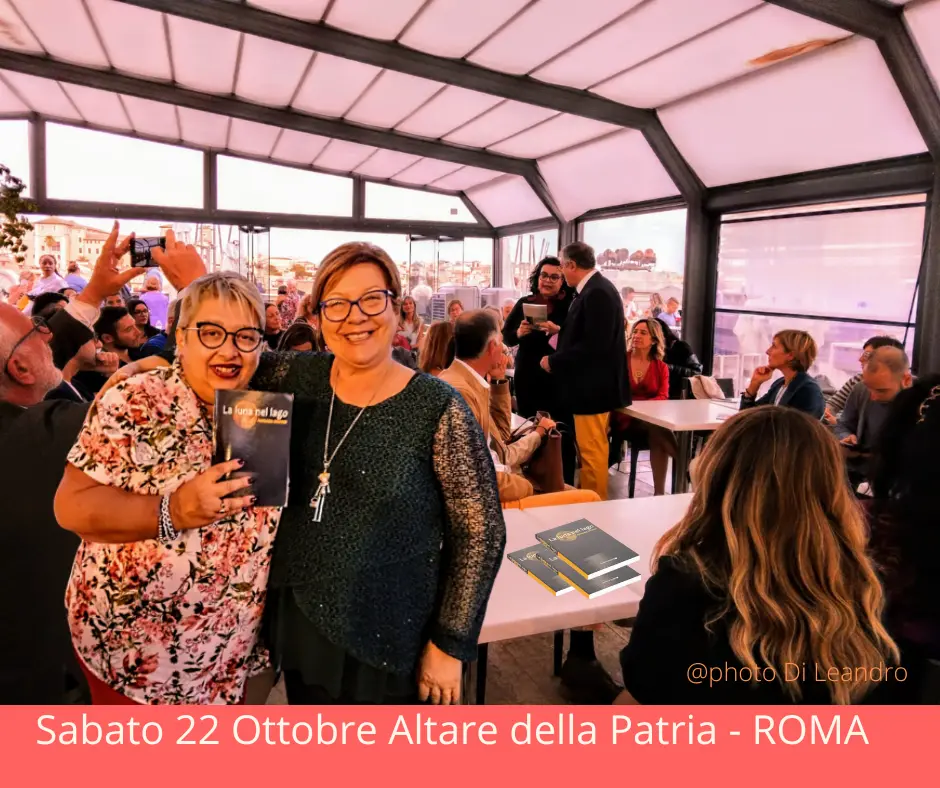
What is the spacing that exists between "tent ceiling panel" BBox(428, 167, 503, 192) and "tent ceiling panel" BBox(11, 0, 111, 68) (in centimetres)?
491

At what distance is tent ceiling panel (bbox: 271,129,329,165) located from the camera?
954cm

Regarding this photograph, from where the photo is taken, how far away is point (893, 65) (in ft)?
14.0

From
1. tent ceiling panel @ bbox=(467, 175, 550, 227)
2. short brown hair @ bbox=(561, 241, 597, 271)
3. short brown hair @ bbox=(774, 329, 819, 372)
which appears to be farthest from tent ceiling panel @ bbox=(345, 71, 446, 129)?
short brown hair @ bbox=(774, 329, 819, 372)

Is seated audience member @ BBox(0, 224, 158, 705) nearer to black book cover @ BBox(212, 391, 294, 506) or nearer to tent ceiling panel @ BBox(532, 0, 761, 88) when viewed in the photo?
black book cover @ BBox(212, 391, 294, 506)

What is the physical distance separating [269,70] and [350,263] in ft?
23.4

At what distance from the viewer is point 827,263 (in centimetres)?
565

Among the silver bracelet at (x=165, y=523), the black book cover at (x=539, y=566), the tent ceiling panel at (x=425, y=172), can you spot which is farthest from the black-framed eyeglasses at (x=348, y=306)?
the tent ceiling panel at (x=425, y=172)

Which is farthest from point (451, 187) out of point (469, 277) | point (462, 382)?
point (462, 382)

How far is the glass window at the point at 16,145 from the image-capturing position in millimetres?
9703

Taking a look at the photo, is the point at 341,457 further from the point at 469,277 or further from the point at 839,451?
the point at 469,277

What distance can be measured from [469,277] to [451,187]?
5.44 ft

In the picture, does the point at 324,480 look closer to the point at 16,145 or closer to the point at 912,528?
the point at 912,528

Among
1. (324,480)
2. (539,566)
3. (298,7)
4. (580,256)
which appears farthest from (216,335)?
(298,7)
